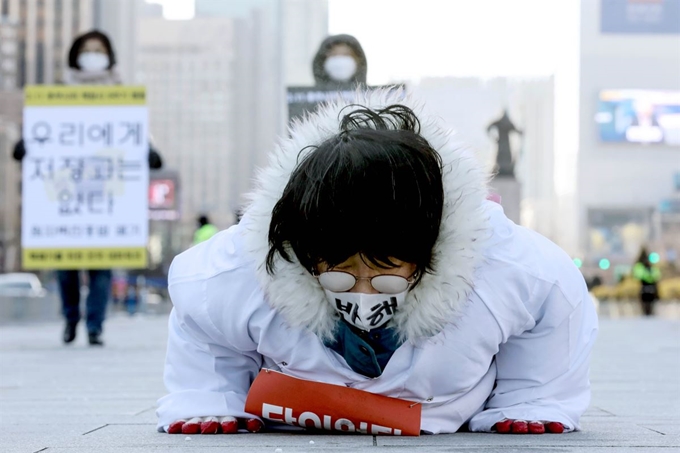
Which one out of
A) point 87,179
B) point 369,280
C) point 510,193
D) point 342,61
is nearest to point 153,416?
point 369,280

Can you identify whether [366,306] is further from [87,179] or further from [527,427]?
[87,179]

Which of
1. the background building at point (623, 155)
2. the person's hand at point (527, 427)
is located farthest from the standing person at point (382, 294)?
the background building at point (623, 155)

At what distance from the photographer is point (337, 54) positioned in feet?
25.8

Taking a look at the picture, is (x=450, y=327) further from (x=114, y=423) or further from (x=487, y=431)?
(x=114, y=423)

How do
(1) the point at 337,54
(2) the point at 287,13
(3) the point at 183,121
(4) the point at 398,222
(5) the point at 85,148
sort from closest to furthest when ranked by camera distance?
(4) the point at 398,222, (1) the point at 337,54, (5) the point at 85,148, (2) the point at 287,13, (3) the point at 183,121

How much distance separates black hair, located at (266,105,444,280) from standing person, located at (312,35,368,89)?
4.86 meters

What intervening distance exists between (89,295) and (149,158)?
119 cm

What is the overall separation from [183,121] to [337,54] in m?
147

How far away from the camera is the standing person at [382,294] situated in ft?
9.32

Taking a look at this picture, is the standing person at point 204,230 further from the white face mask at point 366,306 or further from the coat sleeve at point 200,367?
the white face mask at point 366,306

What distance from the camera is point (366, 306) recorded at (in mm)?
2979

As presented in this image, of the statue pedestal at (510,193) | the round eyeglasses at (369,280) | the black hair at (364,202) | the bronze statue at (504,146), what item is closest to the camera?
the black hair at (364,202)

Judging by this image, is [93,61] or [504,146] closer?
[93,61]

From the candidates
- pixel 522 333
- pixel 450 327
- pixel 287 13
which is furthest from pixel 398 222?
pixel 287 13
